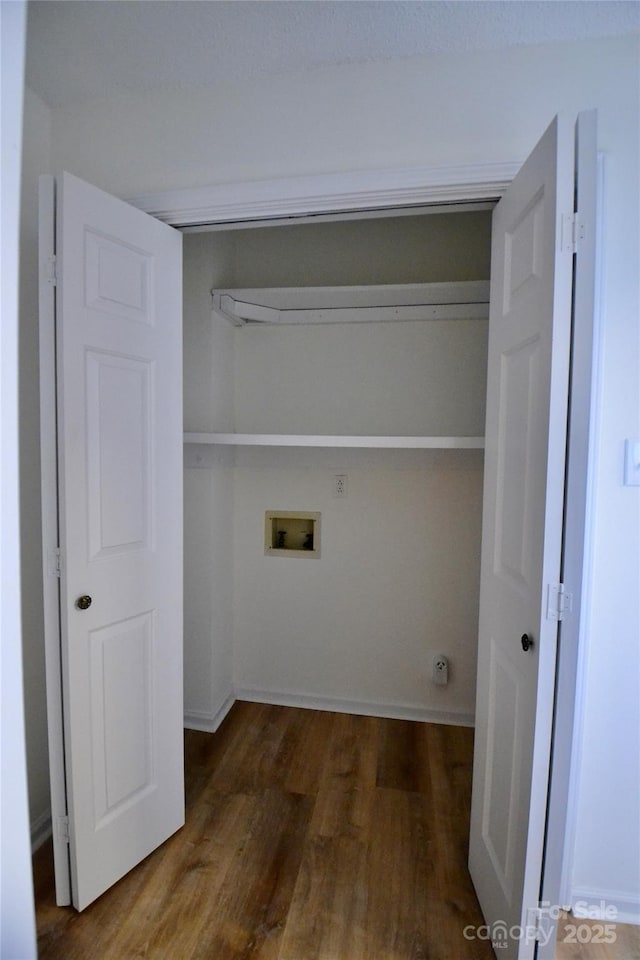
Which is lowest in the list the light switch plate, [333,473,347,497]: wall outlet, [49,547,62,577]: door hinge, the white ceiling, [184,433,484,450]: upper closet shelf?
[49,547,62,577]: door hinge

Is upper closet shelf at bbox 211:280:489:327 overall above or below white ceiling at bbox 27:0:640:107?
below

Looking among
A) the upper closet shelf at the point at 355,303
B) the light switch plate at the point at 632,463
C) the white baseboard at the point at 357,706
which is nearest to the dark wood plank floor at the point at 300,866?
the white baseboard at the point at 357,706

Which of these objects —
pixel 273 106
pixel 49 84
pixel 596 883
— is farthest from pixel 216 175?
pixel 596 883

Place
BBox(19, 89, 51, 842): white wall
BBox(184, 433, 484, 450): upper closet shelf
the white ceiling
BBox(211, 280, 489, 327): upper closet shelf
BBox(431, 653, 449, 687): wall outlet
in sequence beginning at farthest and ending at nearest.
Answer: BBox(431, 653, 449, 687): wall outlet, BBox(211, 280, 489, 327): upper closet shelf, BBox(184, 433, 484, 450): upper closet shelf, BBox(19, 89, 51, 842): white wall, the white ceiling

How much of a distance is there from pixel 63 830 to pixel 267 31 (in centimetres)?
238

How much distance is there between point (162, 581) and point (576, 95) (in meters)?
1.95

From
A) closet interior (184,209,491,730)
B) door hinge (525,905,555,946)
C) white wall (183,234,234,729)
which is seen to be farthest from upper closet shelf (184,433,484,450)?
door hinge (525,905,555,946)

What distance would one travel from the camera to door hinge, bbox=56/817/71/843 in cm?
132

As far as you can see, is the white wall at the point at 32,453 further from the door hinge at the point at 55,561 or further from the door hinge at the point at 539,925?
the door hinge at the point at 539,925

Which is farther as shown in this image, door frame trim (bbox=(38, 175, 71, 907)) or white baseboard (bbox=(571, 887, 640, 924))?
white baseboard (bbox=(571, 887, 640, 924))

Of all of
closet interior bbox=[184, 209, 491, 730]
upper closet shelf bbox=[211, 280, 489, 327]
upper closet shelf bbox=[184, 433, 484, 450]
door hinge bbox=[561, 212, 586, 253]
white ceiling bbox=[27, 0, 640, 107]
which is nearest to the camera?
door hinge bbox=[561, 212, 586, 253]

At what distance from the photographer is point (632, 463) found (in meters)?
1.29

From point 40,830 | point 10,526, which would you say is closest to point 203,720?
point 40,830

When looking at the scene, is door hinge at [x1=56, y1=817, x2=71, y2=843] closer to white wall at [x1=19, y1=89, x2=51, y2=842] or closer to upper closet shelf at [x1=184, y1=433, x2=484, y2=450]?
white wall at [x1=19, y1=89, x2=51, y2=842]
